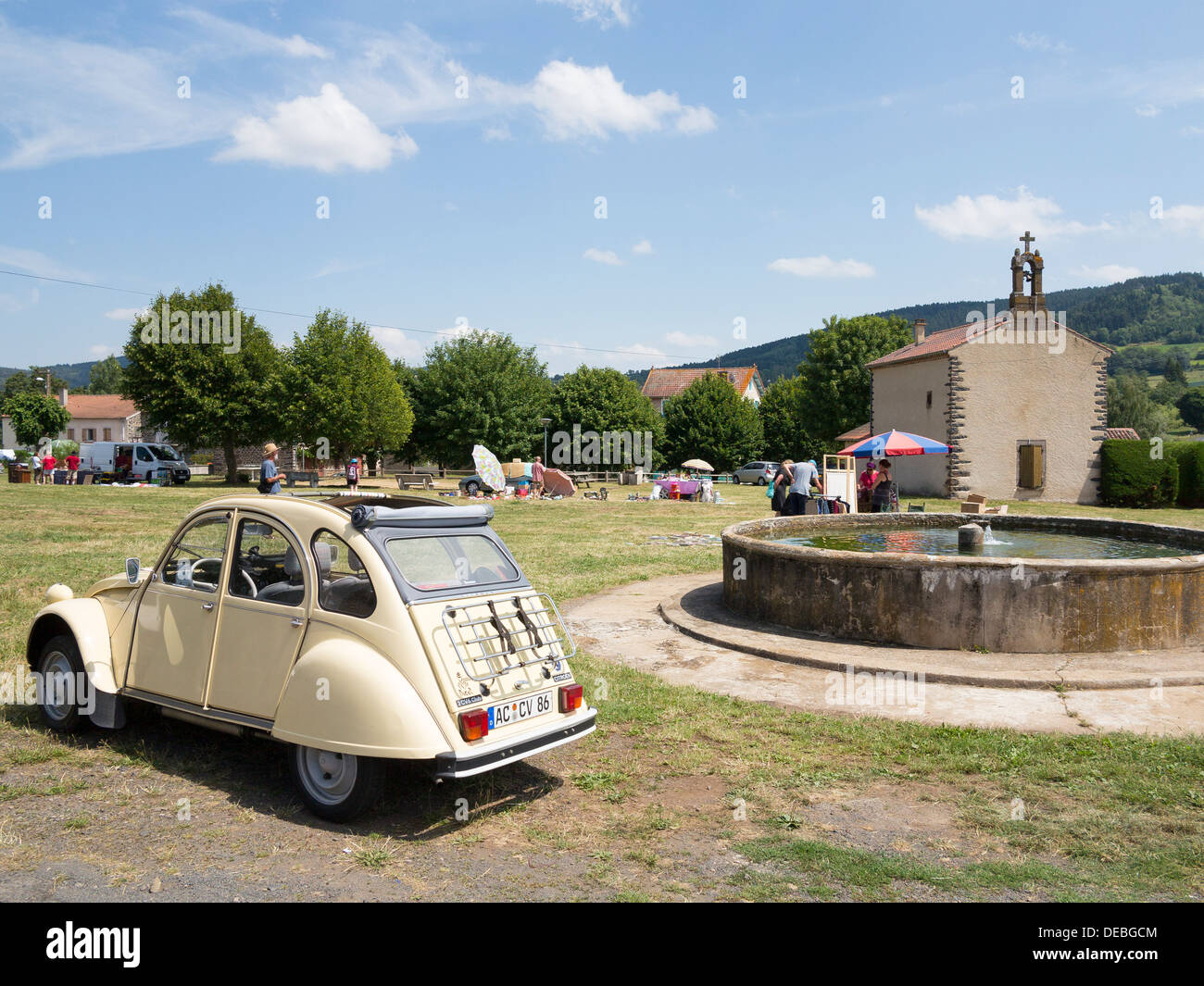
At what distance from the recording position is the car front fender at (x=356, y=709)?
4.46 m

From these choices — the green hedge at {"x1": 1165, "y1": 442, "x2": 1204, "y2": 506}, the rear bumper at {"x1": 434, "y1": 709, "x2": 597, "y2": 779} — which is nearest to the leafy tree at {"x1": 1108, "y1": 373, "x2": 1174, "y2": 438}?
the green hedge at {"x1": 1165, "y1": 442, "x2": 1204, "y2": 506}

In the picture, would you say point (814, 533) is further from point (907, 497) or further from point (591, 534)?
point (907, 497)

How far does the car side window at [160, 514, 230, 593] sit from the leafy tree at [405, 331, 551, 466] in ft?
163

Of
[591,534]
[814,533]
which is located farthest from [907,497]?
[814,533]

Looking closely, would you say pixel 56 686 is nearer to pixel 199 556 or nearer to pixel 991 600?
pixel 199 556

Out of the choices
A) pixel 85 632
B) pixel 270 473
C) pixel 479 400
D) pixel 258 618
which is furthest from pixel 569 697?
pixel 479 400

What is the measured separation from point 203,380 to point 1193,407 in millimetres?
104273

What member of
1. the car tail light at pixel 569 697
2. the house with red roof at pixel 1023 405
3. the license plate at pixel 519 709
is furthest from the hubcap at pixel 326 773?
the house with red roof at pixel 1023 405

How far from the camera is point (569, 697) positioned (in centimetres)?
521

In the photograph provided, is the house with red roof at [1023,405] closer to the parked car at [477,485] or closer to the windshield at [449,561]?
the parked car at [477,485]

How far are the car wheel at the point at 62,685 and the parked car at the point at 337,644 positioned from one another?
0.6 inches

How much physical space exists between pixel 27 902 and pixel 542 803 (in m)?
2.57

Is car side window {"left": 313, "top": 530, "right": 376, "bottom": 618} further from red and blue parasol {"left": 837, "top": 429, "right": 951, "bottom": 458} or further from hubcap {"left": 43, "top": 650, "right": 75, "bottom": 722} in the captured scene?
red and blue parasol {"left": 837, "top": 429, "right": 951, "bottom": 458}

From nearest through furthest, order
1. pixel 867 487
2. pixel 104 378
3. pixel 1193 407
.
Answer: pixel 867 487
pixel 1193 407
pixel 104 378
